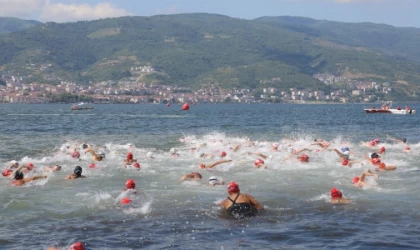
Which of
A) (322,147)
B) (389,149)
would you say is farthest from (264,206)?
(389,149)

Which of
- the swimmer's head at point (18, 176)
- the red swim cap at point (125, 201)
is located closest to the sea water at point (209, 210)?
the red swim cap at point (125, 201)

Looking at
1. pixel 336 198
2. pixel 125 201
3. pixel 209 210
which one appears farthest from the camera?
pixel 125 201

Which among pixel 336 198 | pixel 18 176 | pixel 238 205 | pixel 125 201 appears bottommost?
pixel 125 201

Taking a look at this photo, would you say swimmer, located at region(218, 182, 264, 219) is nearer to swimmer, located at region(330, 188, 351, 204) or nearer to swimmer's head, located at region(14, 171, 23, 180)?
swimmer, located at region(330, 188, 351, 204)

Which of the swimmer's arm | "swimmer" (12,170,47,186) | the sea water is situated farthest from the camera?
"swimmer" (12,170,47,186)

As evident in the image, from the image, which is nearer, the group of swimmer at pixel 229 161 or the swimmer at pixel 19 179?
the group of swimmer at pixel 229 161

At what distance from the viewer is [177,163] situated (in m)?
27.6

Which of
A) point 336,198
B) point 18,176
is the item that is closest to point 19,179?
point 18,176

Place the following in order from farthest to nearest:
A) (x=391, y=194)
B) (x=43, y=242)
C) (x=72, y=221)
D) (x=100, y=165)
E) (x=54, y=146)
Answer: (x=54, y=146), (x=100, y=165), (x=391, y=194), (x=72, y=221), (x=43, y=242)

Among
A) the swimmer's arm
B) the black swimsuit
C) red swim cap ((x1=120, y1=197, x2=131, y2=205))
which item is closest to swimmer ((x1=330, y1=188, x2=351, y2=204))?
the swimmer's arm

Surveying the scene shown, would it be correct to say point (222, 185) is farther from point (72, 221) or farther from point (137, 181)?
point (72, 221)

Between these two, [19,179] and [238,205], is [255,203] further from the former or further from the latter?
[19,179]

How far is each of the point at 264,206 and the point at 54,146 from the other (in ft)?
85.1

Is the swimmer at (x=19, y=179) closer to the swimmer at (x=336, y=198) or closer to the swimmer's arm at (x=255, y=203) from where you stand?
the swimmer's arm at (x=255, y=203)
